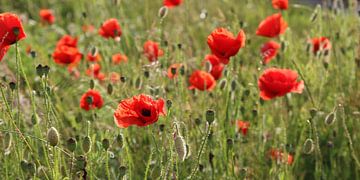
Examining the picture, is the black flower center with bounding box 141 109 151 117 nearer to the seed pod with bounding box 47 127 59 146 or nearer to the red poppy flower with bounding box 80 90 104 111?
the seed pod with bounding box 47 127 59 146

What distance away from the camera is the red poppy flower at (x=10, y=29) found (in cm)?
204

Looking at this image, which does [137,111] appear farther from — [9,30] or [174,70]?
[174,70]

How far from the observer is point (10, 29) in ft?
6.75

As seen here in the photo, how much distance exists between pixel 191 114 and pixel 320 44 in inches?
31.6

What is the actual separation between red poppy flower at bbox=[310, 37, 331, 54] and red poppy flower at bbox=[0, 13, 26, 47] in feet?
5.28

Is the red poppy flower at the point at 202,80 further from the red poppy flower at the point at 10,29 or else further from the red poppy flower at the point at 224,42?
the red poppy flower at the point at 10,29

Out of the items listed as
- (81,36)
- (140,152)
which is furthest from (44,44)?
(140,152)

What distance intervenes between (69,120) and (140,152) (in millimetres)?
699

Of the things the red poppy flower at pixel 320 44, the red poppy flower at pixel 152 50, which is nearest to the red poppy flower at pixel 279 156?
the red poppy flower at pixel 320 44

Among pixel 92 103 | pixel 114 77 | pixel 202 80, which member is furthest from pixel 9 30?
pixel 114 77

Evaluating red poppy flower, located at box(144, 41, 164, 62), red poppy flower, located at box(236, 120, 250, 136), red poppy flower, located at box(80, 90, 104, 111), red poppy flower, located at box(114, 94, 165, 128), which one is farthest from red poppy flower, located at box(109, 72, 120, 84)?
red poppy flower, located at box(114, 94, 165, 128)

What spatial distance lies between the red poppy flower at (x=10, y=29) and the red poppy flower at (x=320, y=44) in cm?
161

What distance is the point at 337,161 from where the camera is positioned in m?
2.96

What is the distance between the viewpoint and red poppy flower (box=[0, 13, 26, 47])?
2043 millimetres
